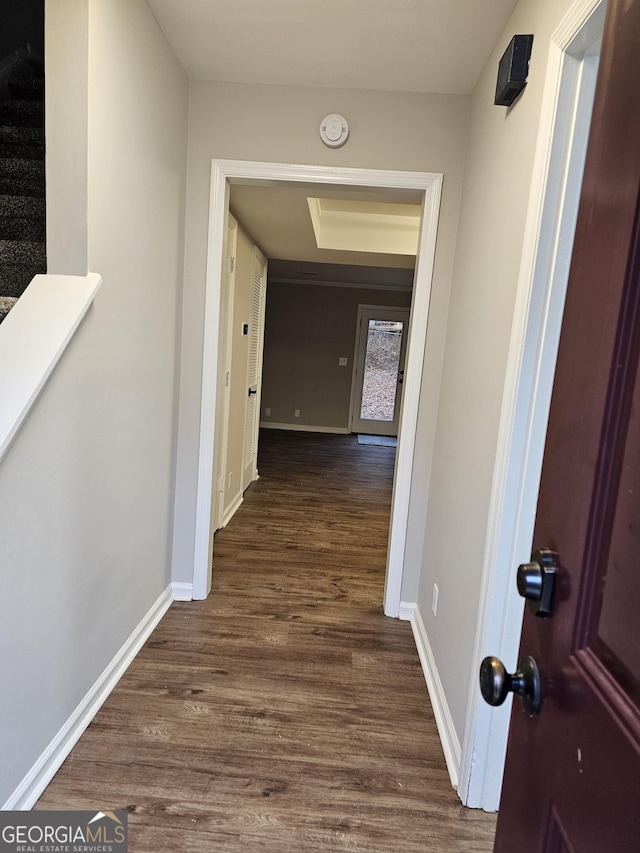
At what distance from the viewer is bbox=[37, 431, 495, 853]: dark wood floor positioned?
4.52 feet

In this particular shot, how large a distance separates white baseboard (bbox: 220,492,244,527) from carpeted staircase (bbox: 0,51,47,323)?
208cm

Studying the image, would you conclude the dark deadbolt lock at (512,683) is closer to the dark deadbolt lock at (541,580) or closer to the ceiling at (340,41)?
the dark deadbolt lock at (541,580)

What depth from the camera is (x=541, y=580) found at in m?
0.64

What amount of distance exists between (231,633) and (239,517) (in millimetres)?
1547

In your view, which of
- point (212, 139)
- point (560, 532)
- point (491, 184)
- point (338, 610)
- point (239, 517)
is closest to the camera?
point (560, 532)

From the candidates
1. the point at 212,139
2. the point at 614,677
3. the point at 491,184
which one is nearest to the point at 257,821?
the point at 614,677

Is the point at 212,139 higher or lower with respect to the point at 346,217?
lower

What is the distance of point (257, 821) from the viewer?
138 centimetres

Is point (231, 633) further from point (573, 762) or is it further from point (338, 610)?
point (573, 762)

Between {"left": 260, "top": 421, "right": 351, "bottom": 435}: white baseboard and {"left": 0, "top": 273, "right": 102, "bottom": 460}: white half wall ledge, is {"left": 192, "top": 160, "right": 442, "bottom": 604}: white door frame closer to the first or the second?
{"left": 0, "top": 273, "right": 102, "bottom": 460}: white half wall ledge

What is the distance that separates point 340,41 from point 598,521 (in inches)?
81.4

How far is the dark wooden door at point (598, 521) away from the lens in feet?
1.65

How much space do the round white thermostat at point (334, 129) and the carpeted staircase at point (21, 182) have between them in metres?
1.26

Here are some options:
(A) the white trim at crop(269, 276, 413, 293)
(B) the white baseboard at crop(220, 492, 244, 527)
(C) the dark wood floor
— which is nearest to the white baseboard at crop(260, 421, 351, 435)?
(A) the white trim at crop(269, 276, 413, 293)
